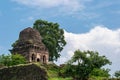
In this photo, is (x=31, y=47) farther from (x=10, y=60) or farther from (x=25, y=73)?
(x=25, y=73)

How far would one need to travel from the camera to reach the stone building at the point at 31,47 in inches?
2655

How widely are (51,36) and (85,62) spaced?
2430cm

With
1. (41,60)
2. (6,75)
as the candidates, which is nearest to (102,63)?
(41,60)

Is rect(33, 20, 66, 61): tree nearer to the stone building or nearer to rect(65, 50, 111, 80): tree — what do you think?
the stone building

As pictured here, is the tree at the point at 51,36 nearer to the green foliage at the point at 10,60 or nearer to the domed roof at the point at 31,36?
the domed roof at the point at 31,36

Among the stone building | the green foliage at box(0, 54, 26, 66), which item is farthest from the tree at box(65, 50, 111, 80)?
the stone building

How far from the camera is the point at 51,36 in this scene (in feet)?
234

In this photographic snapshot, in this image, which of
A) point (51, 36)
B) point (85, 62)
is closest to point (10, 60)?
point (85, 62)

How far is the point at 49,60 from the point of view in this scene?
72438 millimetres

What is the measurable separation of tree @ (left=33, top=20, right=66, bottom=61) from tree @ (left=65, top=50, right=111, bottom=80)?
72.2 ft

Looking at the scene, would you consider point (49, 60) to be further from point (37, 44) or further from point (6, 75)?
point (6, 75)

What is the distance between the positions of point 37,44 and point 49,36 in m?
3.93

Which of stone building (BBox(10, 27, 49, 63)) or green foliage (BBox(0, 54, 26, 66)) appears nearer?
green foliage (BBox(0, 54, 26, 66))

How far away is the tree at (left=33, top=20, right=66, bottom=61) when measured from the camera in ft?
233
